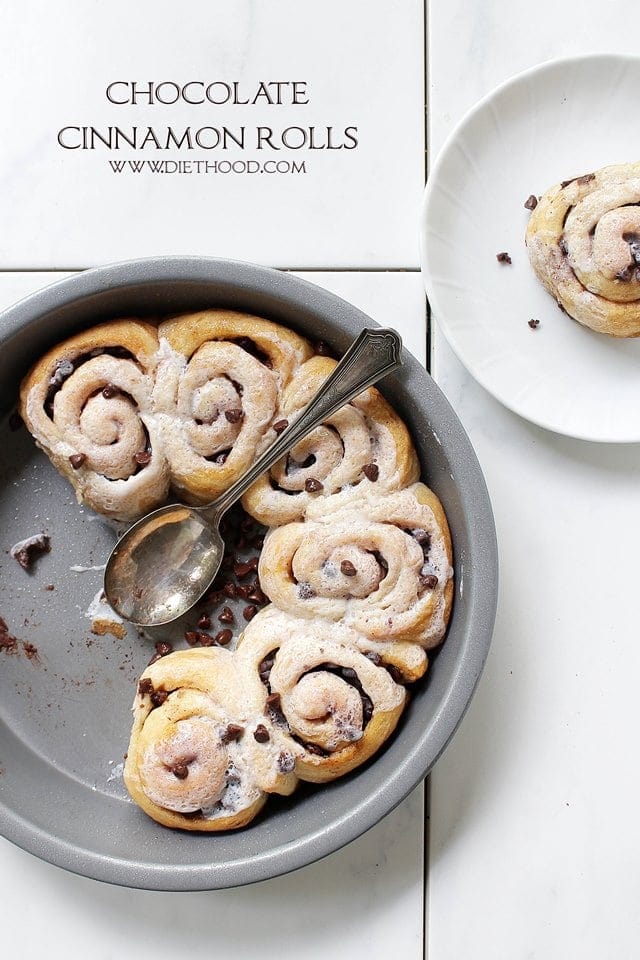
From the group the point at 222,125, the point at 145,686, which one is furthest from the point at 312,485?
the point at 222,125

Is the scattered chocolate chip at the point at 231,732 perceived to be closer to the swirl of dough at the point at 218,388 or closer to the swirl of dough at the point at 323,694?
the swirl of dough at the point at 323,694

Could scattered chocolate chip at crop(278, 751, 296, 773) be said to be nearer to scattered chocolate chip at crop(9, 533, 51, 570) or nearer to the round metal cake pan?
the round metal cake pan

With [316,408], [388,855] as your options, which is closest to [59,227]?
[316,408]

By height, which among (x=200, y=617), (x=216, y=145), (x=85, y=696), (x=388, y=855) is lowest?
(x=388, y=855)

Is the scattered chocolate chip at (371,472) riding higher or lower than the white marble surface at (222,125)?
lower

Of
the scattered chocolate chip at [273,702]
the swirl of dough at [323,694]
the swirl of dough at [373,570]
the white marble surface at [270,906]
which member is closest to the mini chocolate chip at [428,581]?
the swirl of dough at [373,570]

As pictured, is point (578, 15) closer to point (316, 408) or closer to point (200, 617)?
point (316, 408)

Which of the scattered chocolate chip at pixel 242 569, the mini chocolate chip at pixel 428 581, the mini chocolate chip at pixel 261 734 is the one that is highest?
the mini chocolate chip at pixel 428 581
